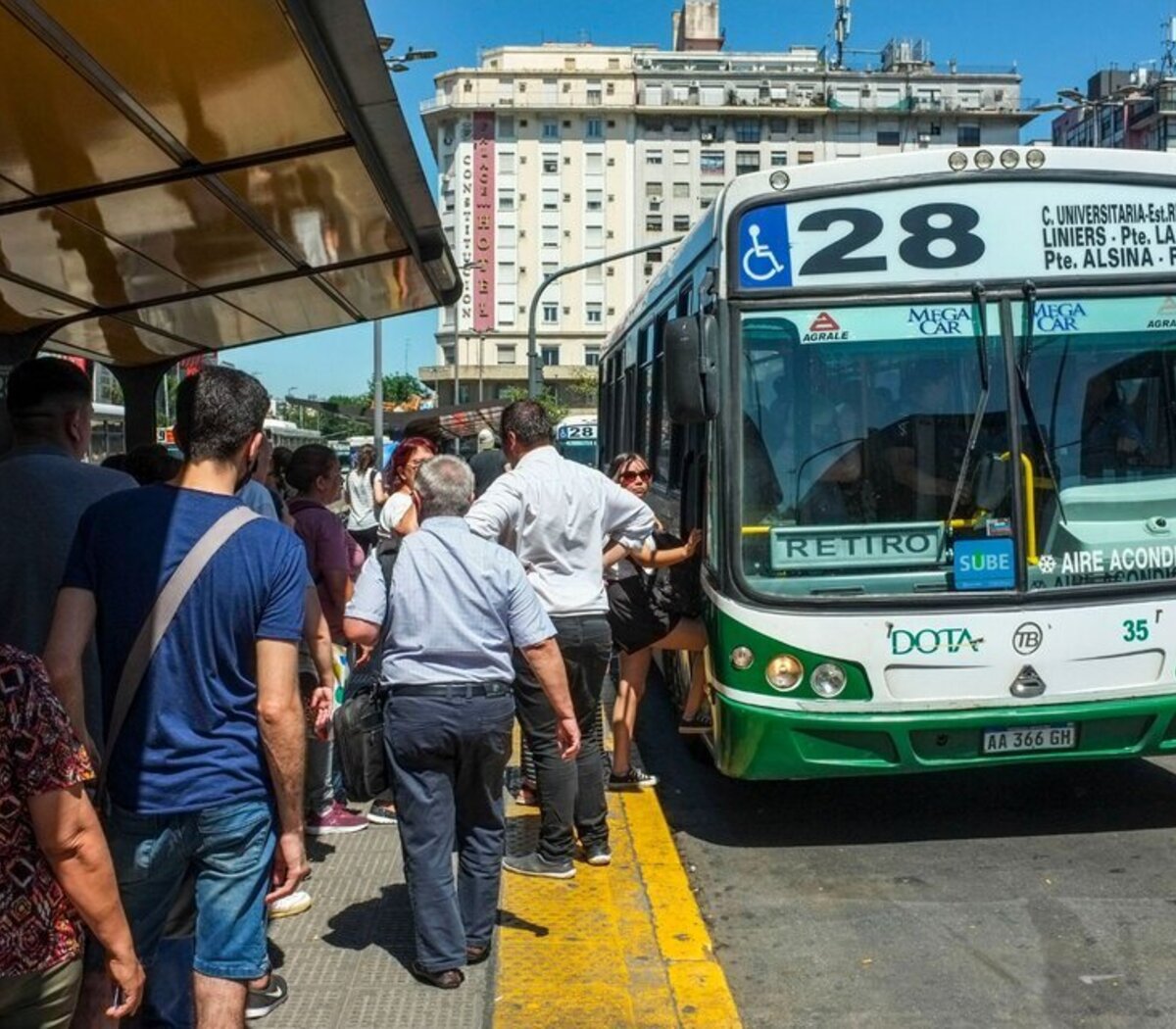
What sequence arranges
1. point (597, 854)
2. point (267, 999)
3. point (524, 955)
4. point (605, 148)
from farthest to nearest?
point (605, 148) < point (597, 854) < point (524, 955) < point (267, 999)

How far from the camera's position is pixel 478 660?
4.67 meters

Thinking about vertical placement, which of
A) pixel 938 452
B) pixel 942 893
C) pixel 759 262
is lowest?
pixel 942 893

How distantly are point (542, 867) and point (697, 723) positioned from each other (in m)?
2.02

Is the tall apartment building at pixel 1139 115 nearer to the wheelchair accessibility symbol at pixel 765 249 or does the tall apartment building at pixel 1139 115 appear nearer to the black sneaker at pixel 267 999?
the wheelchair accessibility symbol at pixel 765 249

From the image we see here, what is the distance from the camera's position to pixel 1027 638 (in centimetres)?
618

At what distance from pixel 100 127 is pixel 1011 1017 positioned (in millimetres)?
4146

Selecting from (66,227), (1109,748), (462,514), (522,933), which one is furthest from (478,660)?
(1109,748)

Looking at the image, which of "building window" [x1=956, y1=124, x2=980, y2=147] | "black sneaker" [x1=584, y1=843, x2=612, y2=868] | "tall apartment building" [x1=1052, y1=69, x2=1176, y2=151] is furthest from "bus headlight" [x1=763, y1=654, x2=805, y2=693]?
"building window" [x1=956, y1=124, x2=980, y2=147]

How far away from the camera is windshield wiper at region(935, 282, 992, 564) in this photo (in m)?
6.32

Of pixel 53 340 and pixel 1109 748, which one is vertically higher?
pixel 53 340

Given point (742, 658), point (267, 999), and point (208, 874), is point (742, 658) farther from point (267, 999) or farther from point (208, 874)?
point (208, 874)

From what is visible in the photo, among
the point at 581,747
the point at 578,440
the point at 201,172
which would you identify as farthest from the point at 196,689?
the point at 578,440

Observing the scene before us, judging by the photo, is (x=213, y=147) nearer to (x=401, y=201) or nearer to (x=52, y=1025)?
(x=401, y=201)

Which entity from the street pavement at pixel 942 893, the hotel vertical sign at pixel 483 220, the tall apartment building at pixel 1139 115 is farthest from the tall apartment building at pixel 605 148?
the street pavement at pixel 942 893
